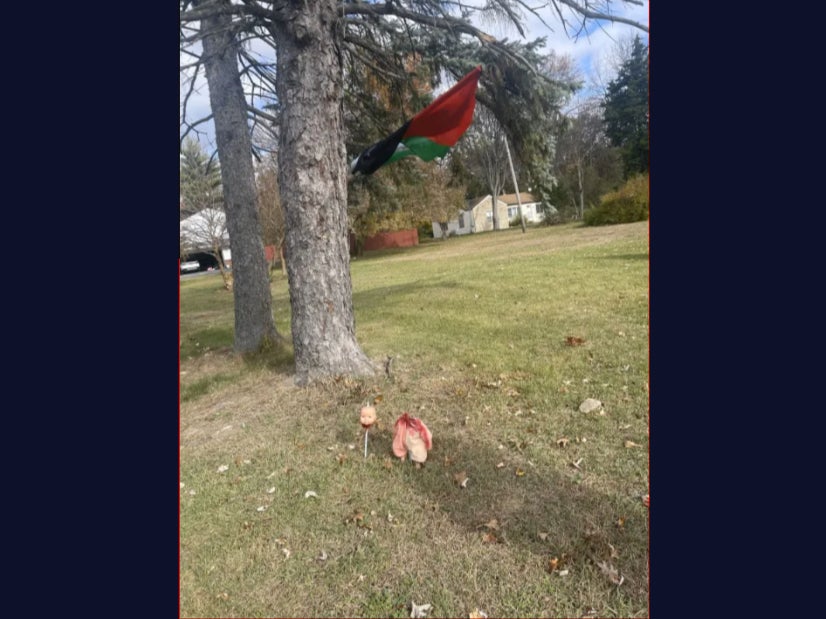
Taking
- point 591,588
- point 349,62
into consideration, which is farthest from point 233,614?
point 349,62

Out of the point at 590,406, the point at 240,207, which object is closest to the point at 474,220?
the point at 240,207

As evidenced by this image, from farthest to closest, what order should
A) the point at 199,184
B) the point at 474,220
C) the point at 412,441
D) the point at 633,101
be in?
the point at 474,220
the point at 199,184
the point at 412,441
the point at 633,101

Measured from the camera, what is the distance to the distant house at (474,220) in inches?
1366

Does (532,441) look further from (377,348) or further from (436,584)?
(377,348)

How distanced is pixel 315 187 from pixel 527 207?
16.0 meters

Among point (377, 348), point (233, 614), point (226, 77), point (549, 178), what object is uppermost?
point (226, 77)

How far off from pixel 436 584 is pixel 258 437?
7.00ft

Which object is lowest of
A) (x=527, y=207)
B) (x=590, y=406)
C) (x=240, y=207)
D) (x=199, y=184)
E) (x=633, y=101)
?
(x=590, y=406)

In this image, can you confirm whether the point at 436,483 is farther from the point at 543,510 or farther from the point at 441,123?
the point at 441,123

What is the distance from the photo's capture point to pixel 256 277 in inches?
230

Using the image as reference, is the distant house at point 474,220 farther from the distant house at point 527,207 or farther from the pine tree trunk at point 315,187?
the pine tree trunk at point 315,187

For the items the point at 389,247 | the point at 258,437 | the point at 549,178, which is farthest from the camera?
the point at 389,247

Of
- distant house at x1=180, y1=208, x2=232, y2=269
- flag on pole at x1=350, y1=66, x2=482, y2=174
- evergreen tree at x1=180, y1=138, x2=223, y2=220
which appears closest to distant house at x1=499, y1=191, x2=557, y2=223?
flag on pole at x1=350, y1=66, x2=482, y2=174

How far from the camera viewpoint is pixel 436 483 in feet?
8.63
